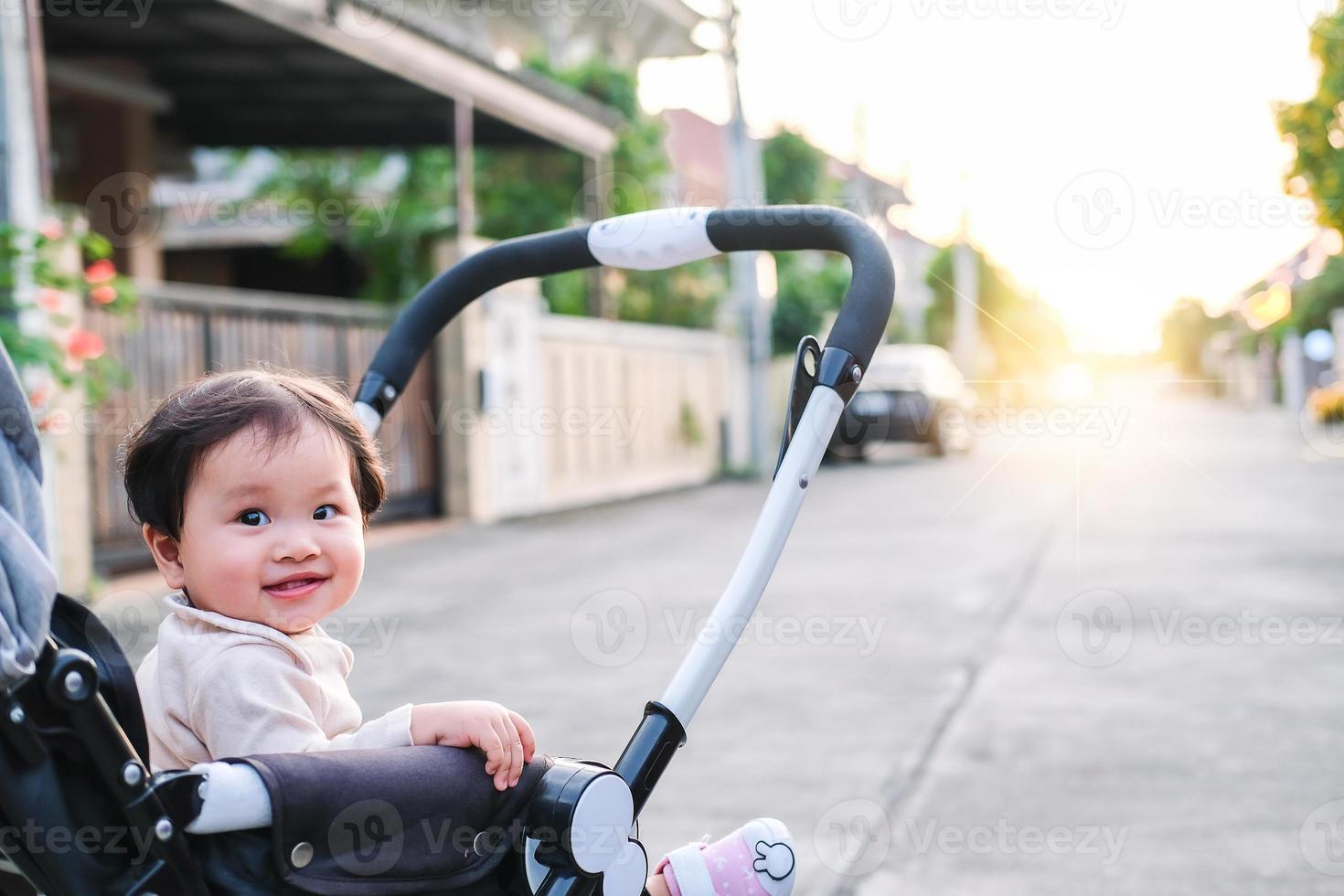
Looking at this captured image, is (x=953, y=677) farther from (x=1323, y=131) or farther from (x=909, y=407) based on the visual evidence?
(x=909, y=407)

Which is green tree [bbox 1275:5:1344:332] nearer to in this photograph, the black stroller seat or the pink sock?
the pink sock

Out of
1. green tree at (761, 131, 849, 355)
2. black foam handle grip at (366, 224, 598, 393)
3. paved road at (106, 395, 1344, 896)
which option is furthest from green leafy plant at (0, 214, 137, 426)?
green tree at (761, 131, 849, 355)

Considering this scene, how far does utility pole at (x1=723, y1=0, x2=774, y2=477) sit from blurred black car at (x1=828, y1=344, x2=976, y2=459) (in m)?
1.09

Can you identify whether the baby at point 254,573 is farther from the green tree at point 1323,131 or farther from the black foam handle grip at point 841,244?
the green tree at point 1323,131

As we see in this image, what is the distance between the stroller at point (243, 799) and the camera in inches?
40.3

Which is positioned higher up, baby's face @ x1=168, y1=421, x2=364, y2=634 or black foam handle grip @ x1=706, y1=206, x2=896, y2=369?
black foam handle grip @ x1=706, y1=206, x2=896, y2=369

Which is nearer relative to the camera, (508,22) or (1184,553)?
(1184,553)

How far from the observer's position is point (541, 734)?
389cm

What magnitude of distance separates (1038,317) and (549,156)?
36.7 m

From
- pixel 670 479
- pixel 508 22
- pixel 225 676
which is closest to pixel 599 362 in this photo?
pixel 670 479

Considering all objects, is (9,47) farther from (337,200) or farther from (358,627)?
(337,200)

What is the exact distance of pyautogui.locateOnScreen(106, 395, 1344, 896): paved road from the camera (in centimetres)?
301

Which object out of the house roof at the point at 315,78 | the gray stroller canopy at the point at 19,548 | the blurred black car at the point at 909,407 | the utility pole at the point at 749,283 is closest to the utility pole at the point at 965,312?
the blurred black car at the point at 909,407

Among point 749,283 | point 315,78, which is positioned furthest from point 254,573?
point 749,283
